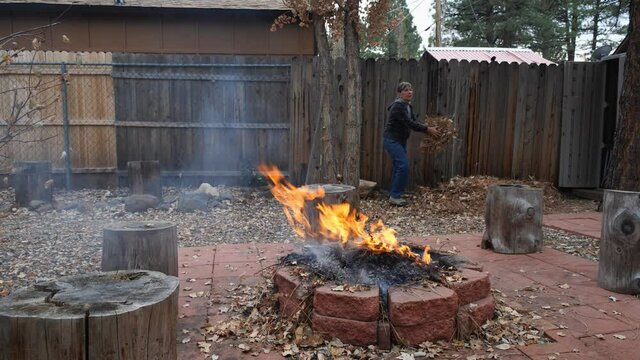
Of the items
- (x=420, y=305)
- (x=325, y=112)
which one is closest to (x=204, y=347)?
(x=420, y=305)

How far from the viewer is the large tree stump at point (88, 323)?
1959mm

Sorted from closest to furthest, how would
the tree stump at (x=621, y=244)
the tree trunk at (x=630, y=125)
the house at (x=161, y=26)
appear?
the tree stump at (x=621, y=244)
the tree trunk at (x=630, y=125)
the house at (x=161, y=26)

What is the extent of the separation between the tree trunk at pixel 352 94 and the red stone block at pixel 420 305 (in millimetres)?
3360

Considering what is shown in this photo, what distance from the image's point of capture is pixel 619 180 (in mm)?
6305

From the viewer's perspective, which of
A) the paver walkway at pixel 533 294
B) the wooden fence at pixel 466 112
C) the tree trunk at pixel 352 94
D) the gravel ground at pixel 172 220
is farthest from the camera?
the wooden fence at pixel 466 112

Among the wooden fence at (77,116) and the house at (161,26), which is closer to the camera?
the wooden fence at (77,116)

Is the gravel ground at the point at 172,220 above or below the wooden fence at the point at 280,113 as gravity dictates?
below

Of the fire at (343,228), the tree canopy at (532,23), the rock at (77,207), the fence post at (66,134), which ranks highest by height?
the tree canopy at (532,23)

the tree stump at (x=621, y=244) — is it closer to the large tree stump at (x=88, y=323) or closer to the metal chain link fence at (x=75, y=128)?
the large tree stump at (x=88, y=323)

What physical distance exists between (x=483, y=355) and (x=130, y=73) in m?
7.83

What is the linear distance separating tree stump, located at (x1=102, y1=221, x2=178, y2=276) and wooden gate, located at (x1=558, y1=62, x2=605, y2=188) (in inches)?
313

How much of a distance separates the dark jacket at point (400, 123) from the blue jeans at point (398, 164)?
10cm

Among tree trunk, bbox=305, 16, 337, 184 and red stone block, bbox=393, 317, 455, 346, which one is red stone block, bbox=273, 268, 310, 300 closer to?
red stone block, bbox=393, 317, 455, 346

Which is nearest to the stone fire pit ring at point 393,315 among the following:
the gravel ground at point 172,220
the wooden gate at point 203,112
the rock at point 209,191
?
the gravel ground at point 172,220
